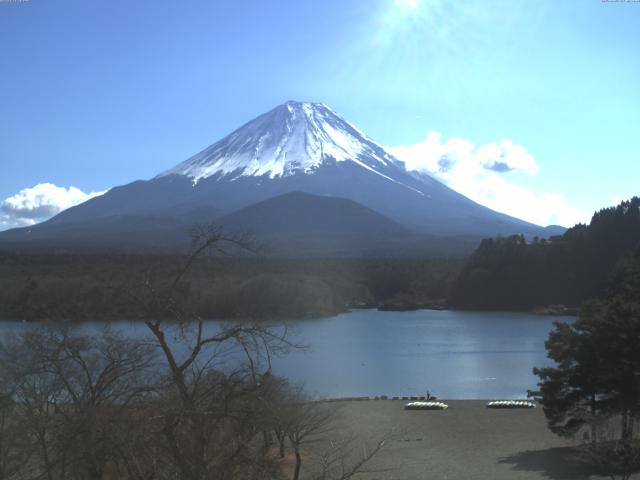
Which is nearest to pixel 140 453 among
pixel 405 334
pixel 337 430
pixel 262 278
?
pixel 337 430

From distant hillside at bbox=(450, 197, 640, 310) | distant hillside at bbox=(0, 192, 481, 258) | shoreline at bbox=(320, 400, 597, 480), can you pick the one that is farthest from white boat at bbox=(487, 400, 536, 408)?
distant hillside at bbox=(0, 192, 481, 258)

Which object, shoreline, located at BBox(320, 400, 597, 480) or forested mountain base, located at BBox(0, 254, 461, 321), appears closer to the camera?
forested mountain base, located at BBox(0, 254, 461, 321)

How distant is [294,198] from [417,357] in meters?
59.2

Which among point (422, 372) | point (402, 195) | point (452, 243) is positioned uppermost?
point (402, 195)

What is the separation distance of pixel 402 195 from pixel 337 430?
276 ft

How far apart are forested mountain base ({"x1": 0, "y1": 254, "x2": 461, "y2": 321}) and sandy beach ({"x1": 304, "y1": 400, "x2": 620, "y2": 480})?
2996 millimetres

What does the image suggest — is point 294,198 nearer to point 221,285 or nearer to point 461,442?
point 221,285

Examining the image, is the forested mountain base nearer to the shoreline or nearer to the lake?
the lake

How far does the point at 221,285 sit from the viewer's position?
31.7 metres

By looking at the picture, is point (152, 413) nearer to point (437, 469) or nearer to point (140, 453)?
point (140, 453)

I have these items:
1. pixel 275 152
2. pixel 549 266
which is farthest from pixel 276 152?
pixel 549 266

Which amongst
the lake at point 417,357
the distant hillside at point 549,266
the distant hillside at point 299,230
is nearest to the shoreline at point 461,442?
the lake at point 417,357

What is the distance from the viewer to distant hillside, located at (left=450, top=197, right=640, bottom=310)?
4428 cm

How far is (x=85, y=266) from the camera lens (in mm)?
34688
